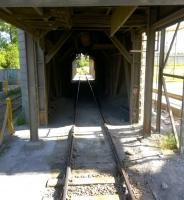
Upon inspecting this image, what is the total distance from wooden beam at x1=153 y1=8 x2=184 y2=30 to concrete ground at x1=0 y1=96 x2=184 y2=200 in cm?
350

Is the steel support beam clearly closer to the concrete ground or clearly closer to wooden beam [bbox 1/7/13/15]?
the concrete ground

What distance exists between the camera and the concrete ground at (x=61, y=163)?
20.9ft

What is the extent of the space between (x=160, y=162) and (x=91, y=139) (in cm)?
289

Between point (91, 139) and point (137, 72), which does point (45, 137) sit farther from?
point (137, 72)

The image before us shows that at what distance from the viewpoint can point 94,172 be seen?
24.1 ft

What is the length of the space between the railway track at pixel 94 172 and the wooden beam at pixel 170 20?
147 inches

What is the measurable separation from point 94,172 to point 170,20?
4321 millimetres

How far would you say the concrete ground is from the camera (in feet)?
20.9

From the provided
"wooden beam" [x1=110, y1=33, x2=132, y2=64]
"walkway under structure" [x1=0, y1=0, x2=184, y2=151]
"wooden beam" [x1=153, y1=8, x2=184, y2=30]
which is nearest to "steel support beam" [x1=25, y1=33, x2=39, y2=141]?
"walkway under structure" [x1=0, y1=0, x2=184, y2=151]

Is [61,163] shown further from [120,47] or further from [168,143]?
[120,47]

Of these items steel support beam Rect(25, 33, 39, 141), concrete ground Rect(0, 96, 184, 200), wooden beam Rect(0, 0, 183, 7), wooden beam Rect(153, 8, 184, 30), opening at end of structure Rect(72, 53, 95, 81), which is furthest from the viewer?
opening at end of structure Rect(72, 53, 95, 81)

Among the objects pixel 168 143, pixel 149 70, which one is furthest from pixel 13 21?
pixel 168 143

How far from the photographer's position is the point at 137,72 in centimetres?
1209

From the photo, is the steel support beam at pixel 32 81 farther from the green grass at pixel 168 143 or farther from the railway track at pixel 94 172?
the green grass at pixel 168 143
